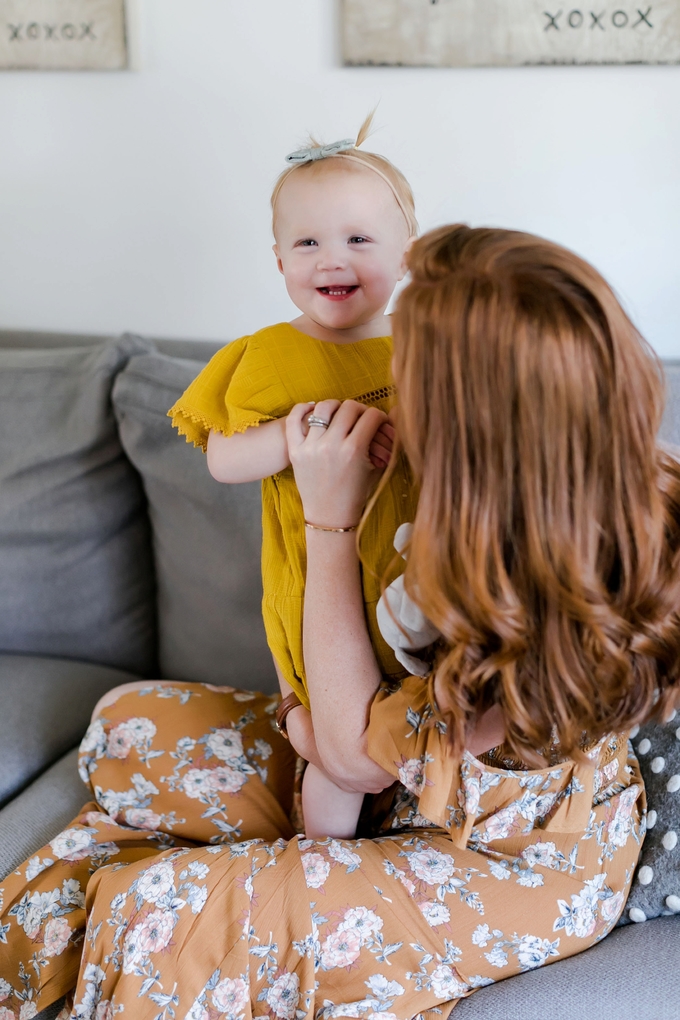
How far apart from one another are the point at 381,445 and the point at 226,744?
555mm

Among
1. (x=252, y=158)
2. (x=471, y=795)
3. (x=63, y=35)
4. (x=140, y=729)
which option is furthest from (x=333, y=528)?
(x=63, y=35)

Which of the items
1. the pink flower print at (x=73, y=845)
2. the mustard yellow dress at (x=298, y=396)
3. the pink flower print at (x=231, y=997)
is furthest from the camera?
the pink flower print at (x=73, y=845)

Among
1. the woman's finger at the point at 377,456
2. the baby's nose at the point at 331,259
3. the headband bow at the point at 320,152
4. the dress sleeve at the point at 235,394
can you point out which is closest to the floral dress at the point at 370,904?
the woman's finger at the point at 377,456

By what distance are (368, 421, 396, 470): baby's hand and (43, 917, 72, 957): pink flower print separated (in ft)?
2.18

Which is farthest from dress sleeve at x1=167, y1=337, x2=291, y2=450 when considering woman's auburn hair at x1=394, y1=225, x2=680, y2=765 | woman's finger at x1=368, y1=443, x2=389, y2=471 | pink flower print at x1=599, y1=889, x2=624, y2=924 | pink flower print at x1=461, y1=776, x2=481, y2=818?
pink flower print at x1=599, y1=889, x2=624, y2=924

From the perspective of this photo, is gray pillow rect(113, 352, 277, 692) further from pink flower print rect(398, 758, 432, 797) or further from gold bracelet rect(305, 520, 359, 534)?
pink flower print rect(398, 758, 432, 797)

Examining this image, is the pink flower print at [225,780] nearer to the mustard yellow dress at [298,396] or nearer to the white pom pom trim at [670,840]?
the mustard yellow dress at [298,396]

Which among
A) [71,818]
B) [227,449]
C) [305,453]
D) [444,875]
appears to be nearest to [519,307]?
[305,453]

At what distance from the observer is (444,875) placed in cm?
90

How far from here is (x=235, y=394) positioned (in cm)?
92

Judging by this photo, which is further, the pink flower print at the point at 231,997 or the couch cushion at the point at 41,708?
the couch cushion at the point at 41,708

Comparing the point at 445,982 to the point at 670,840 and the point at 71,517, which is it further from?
the point at 71,517

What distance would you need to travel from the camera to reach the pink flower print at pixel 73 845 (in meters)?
1.04

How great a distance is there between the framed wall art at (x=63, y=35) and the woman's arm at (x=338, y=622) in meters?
1.13
